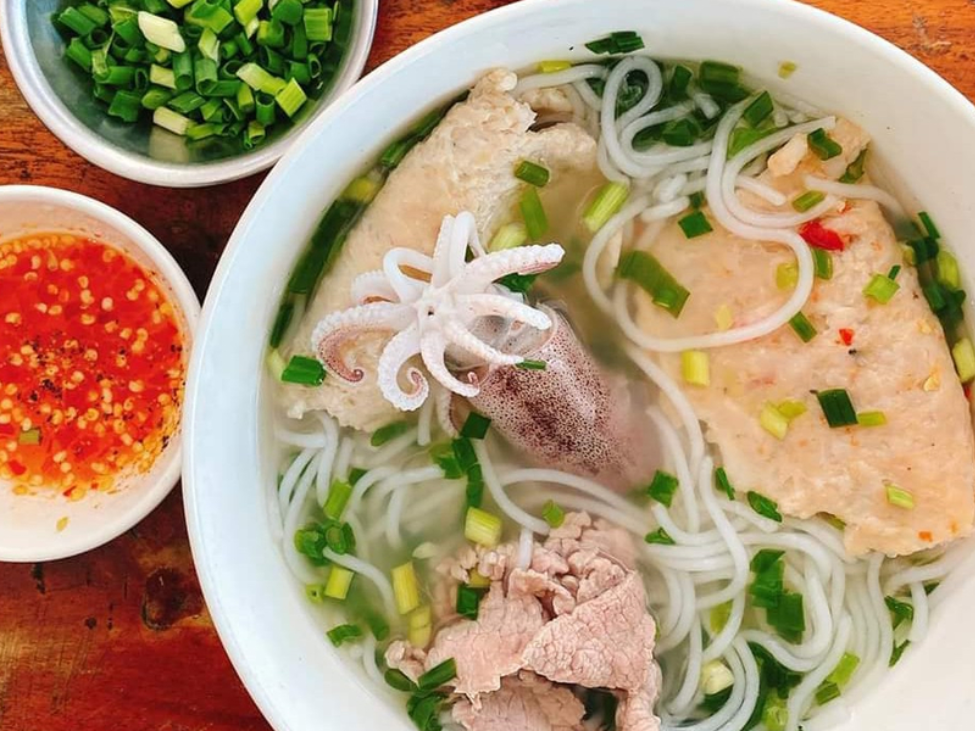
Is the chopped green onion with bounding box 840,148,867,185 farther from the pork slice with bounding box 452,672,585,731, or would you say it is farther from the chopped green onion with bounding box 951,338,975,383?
the pork slice with bounding box 452,672,585,731

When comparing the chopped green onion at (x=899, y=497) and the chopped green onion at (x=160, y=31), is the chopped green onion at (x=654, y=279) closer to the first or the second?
the chopped green onion at (x=899, y=497)

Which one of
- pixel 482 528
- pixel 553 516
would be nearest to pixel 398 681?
pixel 482 528

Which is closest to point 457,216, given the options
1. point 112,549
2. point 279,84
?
point 279,84

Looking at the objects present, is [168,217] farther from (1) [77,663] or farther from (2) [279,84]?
(1) [77,663]

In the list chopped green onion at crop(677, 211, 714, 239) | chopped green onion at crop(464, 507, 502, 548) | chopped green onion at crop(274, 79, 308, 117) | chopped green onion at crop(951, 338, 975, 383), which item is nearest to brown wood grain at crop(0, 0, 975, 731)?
chopped green onion at crop(274, 79, 308, 117)

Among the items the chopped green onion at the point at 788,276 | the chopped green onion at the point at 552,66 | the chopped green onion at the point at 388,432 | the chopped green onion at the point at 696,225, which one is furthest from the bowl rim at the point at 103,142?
the chopped green onion at the point at 788,276

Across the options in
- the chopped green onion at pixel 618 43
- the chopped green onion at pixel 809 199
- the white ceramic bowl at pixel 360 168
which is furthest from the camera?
the chopped green onion at pixel 809 199

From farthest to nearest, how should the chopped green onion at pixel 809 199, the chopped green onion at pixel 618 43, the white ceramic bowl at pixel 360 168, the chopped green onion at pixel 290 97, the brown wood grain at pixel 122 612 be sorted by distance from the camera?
the brown wood grain at pixel 122 612 < the chopped green onion at pixel 290 97 < the chopped green onion at pixel 809 199 < the chopped green onion at pixel 618 43 < the white ceramic bowl at pixel 360 168

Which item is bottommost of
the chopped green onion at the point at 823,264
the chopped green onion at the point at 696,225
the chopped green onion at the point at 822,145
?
the chopped green onion at the point at 696,225
